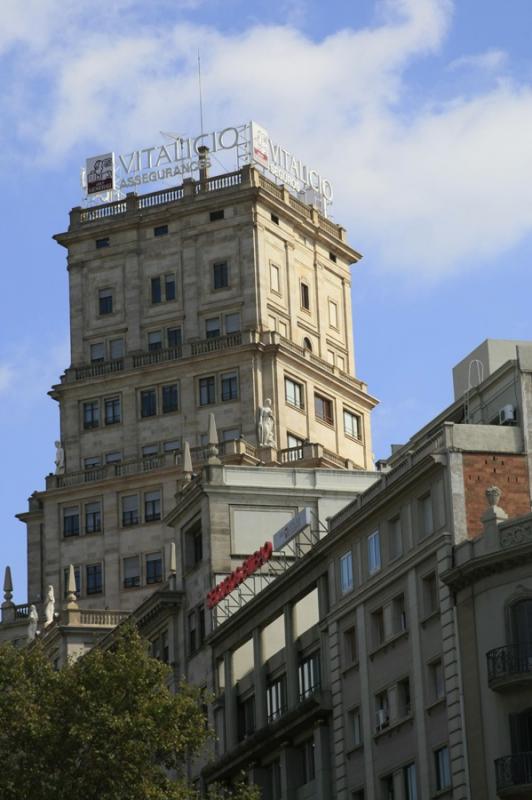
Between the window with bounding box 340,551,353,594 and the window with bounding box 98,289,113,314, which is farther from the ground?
the window with bounding box 98,289,113,314

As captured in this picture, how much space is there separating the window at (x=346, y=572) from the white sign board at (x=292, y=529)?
422cm

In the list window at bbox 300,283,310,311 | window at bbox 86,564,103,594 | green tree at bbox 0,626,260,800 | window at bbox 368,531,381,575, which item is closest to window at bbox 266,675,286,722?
green tree at bbox 0,626,260,800

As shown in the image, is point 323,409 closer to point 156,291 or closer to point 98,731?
point 156,291

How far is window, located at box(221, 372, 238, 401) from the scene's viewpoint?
16750 centimetres

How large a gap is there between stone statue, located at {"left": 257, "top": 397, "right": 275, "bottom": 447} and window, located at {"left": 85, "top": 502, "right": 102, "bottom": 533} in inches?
533

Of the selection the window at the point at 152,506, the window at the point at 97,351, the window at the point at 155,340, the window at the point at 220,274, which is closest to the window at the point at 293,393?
the window at the point at 220,274

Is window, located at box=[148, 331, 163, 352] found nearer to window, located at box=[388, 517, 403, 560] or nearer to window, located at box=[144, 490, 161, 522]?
window, located at box=[144, 490, 161, 522]

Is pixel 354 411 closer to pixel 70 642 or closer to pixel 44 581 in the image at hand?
pixel 44 581

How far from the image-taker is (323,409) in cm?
17275

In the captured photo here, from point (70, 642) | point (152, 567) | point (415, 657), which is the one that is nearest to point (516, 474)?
point (415, 657)

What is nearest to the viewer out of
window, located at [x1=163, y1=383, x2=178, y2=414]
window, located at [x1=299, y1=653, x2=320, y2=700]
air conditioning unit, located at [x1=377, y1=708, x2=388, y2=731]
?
air conditioning unit, located at [x1=377, y1=708, x2=388, y2=731]

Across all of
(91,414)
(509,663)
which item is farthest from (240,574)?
(91,414)

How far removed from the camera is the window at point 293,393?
16838 cm

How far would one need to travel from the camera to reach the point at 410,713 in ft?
286
